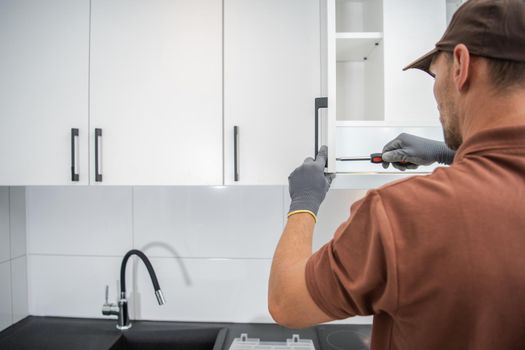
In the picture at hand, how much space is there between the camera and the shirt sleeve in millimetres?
491

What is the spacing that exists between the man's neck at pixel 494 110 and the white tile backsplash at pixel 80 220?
1.28 m

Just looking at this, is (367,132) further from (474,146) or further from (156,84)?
(156,84)

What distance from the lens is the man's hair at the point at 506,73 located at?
525 mm

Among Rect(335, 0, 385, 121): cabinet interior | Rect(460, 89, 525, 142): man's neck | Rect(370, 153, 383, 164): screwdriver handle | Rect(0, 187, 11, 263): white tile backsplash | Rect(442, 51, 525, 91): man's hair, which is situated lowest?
Rect(0, 187, 11, 263): white tile backsplash

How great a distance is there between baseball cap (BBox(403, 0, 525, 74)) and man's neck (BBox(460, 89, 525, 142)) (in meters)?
0.06

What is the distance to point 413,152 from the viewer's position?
0.82 metres

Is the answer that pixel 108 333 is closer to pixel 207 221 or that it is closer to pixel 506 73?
pixel 207 221

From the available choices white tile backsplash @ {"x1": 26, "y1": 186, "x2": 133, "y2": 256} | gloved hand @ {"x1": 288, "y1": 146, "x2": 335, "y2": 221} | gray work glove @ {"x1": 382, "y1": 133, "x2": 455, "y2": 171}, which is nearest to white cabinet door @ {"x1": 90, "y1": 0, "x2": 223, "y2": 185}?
gloved hand @ {"x1": 288, "y1": 146, "x2": 335, "y2": 221}

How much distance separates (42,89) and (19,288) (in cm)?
92

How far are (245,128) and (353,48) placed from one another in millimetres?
446

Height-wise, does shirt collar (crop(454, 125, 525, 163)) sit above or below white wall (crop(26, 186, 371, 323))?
above

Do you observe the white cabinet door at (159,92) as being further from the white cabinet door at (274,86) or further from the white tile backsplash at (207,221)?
the white tile backsplash at (207,221)

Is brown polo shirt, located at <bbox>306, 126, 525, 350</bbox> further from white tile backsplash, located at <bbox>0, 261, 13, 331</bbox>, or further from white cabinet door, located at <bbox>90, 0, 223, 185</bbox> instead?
white tile backsplash, located at <bbox>0, 261, 13, 331</bbox>

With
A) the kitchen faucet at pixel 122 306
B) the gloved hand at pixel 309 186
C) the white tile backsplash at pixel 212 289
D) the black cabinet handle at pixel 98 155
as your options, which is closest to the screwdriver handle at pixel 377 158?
the gloved hand at pixel 309 186
